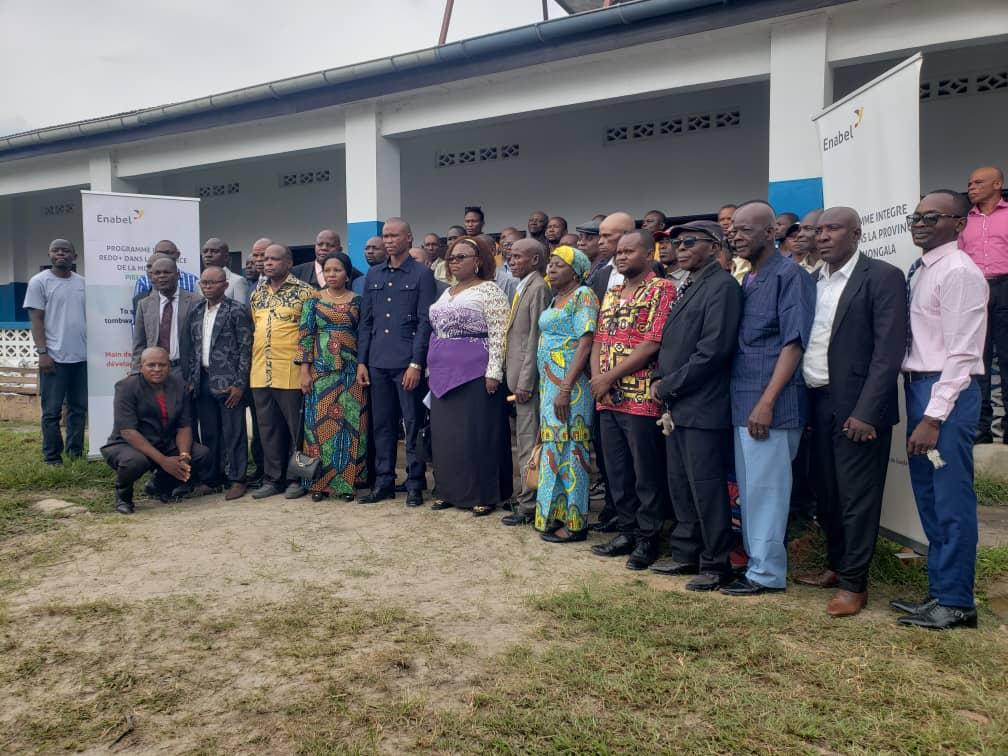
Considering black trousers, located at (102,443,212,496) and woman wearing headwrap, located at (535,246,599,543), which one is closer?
woman wearing headwrap, located at (535,246,599,543)

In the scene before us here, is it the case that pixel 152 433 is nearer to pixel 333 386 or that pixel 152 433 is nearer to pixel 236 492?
pixel 236 492

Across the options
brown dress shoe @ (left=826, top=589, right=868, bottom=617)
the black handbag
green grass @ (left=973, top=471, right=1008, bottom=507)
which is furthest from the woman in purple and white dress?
green grass @ (left=973, top=471, right=1008, bottom=507)

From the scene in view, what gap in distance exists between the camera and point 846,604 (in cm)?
335

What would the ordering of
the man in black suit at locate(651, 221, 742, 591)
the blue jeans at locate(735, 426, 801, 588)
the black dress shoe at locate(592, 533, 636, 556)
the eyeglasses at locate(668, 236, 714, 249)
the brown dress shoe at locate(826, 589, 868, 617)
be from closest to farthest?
the brown dress shoe at locate(826, 589, 868, 617)
the blue jeans at locate(735, 426, 801, 588)
the man in black suit at locate(651, 221, 742, 591)
the eyeglasses at locate(668, 236, 714, 249)
the black dress shoe at locate(592, 533, 636, 556)

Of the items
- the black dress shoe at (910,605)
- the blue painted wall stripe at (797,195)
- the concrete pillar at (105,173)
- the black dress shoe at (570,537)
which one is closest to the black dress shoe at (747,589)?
the black dress shoe at (910,605)

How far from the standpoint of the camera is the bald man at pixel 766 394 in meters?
3.53

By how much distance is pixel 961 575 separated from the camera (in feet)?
10.4

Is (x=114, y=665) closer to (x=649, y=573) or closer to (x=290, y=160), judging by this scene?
(x=649, y=573)

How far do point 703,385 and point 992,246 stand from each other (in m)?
3.16

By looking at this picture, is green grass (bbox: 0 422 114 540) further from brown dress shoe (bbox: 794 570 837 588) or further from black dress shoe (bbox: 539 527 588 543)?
brown dress shoe (bbox: 794 570 837 588)

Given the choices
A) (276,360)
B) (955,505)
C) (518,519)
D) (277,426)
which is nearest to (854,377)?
(955,505)

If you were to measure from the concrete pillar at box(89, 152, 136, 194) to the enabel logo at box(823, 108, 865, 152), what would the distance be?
33.4 ft

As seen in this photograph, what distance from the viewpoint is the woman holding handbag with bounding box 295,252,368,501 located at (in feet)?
18.3

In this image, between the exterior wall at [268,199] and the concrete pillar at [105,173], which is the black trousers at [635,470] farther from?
the concrete pillar at [105,173]
